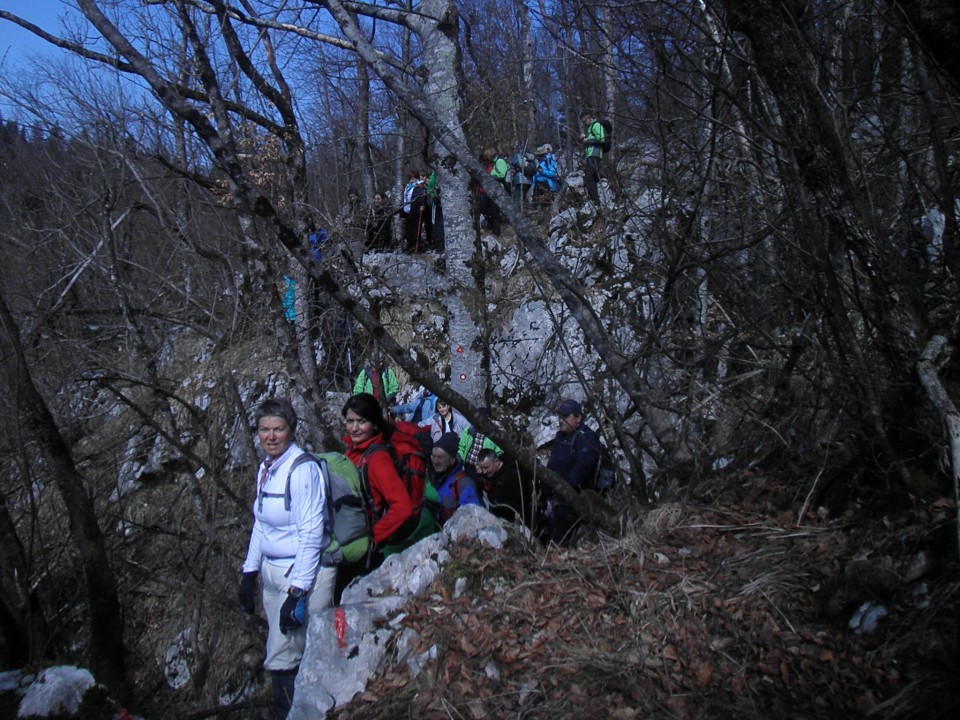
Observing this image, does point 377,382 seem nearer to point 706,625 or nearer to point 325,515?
point 325,515

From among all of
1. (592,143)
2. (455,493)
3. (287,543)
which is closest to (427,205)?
(592,143)

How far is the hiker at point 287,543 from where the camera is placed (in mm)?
3881

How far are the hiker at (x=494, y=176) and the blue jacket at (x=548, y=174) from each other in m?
1.22

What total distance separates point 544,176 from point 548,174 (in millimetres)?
101

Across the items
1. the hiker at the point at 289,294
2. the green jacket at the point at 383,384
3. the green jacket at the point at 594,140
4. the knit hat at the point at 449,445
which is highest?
the green jacket at the point at 594,140

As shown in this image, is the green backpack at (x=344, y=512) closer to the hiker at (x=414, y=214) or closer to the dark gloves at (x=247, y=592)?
the dark gloves at (x=247, y=592)

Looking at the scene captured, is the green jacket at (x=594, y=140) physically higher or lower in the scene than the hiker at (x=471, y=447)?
higher

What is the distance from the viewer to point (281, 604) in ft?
13.2

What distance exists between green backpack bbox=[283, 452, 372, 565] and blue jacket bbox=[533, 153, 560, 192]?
9.99 meters

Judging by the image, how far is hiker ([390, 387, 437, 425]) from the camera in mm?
8734

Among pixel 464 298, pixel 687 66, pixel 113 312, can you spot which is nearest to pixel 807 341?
pixel 687 66

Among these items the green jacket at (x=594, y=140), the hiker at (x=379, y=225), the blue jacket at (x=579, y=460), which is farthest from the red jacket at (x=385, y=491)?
the hiker at (x=379, y=225)

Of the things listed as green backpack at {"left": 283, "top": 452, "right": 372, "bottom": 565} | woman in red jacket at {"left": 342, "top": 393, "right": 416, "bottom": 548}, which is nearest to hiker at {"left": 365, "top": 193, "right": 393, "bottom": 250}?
woman in red jacket at {"left": 342, "top": 393, "right": 416, "bottom": 548}

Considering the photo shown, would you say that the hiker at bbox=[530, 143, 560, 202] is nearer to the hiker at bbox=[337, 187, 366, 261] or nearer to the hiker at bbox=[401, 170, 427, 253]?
the hiker at bbox=[401, 170, 427, 253]
